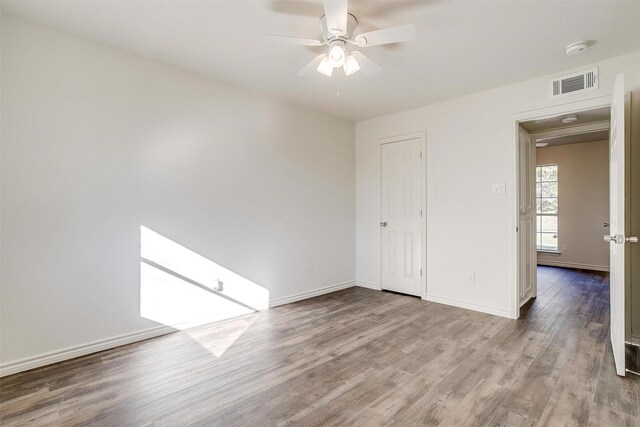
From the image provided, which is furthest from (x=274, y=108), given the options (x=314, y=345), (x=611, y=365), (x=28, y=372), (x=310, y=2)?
(x=611, y=365)

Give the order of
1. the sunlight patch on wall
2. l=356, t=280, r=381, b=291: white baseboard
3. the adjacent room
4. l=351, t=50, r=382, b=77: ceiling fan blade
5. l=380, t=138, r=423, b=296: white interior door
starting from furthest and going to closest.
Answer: l=356, t=280, r=381, b=291: white baseboard
l=380, t=138, r=423, b=296: white interior door
the sunlight patch on wall
l=351, t=50, r=382, b=77: ceiling fan blade
the adjacent room

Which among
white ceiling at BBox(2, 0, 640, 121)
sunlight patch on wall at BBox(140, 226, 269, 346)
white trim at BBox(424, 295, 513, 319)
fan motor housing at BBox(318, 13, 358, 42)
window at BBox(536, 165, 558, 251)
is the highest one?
white ceiling at BBox(2, 0, 640, 121)

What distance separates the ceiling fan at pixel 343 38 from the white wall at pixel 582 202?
5728mm

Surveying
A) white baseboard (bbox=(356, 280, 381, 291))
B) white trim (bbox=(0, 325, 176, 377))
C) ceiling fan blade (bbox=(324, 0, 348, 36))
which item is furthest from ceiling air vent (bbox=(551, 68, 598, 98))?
white trim (bbox=(0, 325, 176, 377))

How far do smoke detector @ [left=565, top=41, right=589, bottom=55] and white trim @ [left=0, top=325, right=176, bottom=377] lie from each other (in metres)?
4.31

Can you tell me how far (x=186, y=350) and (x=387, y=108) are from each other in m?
3.61

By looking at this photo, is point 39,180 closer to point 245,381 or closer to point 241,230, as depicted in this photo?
point 241,230

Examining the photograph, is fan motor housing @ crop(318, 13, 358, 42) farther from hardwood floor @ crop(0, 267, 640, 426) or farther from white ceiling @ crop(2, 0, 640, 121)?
hardwood floor @ crop(0, 267, 640, 426)

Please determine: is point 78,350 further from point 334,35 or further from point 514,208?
point 514,208

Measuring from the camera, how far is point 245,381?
7.10ft

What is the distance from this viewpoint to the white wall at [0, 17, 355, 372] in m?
2.27

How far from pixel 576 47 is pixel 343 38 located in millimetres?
1974

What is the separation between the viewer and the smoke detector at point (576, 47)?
99.1 inches

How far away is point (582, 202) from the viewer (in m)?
5.99
